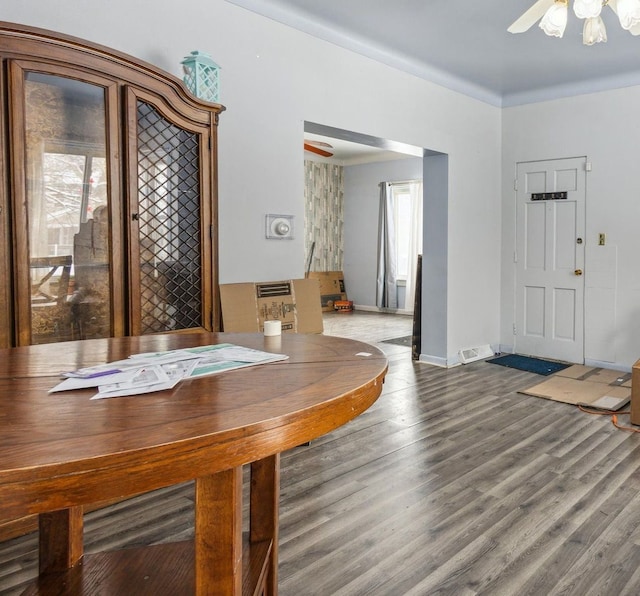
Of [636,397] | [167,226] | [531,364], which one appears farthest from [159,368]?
[531,364]

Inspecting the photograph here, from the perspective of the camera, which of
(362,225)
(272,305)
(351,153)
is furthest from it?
(362,225)

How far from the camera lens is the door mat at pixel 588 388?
3839 millimetres

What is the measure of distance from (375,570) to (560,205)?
431 centimetres

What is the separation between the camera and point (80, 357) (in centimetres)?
137

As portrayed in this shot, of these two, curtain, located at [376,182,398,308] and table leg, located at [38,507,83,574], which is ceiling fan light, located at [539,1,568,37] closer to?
table leg, located at [38,507,83,574]

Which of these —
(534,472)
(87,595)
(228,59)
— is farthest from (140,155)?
(534,472)

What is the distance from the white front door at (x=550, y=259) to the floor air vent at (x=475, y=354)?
354 millimetres

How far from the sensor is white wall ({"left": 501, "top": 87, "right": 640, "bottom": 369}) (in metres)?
4.70

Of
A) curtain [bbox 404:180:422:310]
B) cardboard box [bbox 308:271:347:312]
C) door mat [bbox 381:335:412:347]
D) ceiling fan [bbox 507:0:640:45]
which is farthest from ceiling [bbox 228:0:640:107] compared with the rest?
cardboard box [bbox 308:271:347:312]

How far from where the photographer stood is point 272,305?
3207mm

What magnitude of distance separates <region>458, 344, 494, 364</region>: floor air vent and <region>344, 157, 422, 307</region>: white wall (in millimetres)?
4286

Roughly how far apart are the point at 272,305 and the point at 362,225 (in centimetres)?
674

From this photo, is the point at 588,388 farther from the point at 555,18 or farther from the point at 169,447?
the point at 169,447

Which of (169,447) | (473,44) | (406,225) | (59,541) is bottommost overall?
(59,541)
